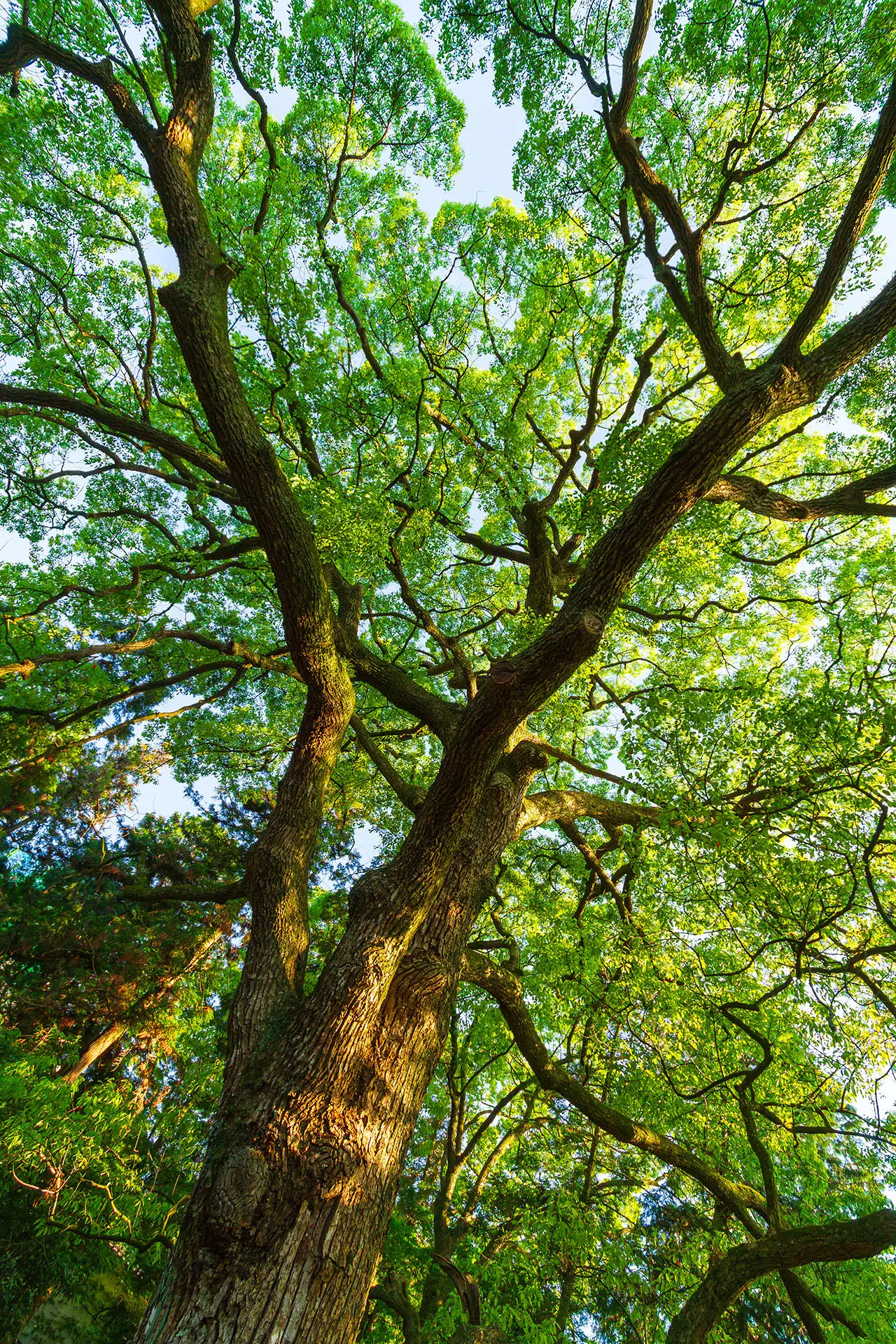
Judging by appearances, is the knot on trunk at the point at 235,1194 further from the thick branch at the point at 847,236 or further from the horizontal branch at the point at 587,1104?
the thick branch at the point at 847,236

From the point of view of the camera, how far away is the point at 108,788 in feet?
28.6

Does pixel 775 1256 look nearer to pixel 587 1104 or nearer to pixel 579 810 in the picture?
pixel 587 1104

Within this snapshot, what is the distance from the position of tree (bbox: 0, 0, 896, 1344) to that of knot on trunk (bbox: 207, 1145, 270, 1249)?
18 millimetres

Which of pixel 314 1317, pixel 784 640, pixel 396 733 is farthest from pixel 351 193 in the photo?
pixel 314 1317

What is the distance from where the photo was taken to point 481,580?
8922 millimetres

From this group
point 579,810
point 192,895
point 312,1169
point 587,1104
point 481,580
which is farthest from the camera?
point 481,580

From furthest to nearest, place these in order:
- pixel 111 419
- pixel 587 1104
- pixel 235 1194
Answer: pixel 111 419 → pixel 587 1104 → pixel 235 1194

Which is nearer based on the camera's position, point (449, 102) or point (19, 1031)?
point (449, 102)

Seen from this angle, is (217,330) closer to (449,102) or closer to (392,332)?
(392,332)

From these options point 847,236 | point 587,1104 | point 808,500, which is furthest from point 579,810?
point 847,236

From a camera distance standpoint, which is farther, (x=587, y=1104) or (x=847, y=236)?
(x=587, y=1104)

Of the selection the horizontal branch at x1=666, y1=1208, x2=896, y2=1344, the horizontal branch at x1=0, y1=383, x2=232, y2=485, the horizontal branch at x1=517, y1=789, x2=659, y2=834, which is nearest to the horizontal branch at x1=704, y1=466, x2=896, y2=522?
the horizontal branch at x1=517, y1=789, x2=659, y2=834

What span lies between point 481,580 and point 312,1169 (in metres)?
7.63

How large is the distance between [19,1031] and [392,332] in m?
11.3
